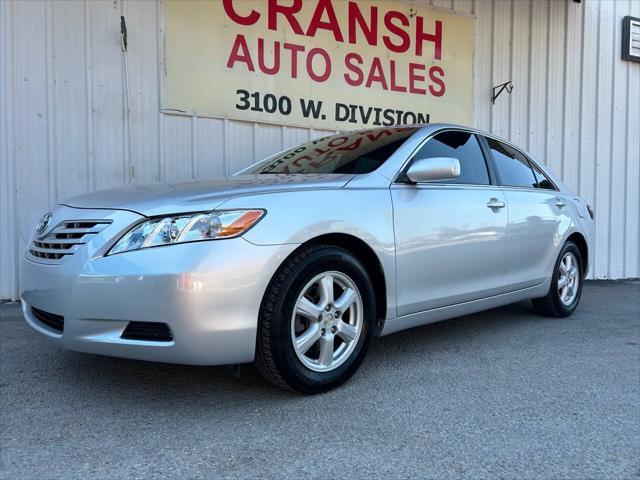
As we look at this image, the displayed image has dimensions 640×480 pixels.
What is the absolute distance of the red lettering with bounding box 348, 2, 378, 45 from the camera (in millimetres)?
6230

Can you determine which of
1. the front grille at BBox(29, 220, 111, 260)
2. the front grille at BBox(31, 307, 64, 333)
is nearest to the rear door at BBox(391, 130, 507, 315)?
the front grille at BBox(29, 220, 111, 260)

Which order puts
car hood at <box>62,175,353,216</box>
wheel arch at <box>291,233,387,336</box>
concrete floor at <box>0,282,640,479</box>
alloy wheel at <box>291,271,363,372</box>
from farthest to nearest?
wheel arch at <box>291,233,387,336</box> → alloy wheel at <box>291,271,363,372</box> → car hood at <box>62,175,353,216</box> → concrete floor at <box>0,282,640,479</box>

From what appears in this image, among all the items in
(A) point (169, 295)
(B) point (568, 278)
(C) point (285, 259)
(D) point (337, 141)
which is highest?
(D) point (337, 141)

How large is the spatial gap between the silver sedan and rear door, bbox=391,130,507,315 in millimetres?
12

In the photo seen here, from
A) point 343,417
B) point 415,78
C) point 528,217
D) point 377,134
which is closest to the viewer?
point 343,417

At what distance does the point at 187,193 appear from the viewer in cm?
258

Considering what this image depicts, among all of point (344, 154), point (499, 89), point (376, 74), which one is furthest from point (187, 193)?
point (499, 89)

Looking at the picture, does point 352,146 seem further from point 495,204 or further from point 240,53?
point 240,53

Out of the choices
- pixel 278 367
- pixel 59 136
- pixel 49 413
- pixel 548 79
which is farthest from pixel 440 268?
pixel 548 79

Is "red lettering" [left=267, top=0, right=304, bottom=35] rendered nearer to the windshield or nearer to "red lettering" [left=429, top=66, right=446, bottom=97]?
"red lettering" [left=429, top=66, right=446, bottom=97]

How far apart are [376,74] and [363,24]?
1.94 ft

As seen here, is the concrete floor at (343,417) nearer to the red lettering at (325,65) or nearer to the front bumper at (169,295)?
the front bumper at (169,295)

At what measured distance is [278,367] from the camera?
8.29ft

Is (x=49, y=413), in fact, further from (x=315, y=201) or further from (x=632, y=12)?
(x=632, y=12)
